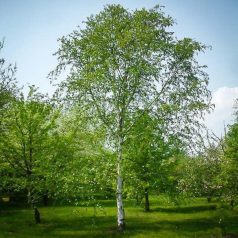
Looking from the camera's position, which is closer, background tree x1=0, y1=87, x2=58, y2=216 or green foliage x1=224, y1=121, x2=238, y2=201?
green foliage x1=224, y1=121, x2=238, y2=201

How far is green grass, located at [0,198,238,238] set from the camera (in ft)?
104

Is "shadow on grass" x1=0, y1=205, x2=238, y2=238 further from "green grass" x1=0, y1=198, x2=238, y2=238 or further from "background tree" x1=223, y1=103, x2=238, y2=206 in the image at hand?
"background tree" x1=223, y1=103, x2=238, y2=206

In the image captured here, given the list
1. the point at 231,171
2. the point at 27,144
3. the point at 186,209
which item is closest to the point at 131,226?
the point at 231,171

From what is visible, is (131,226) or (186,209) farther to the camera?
(186,209)

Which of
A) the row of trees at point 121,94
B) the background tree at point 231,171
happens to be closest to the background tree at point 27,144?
the row of trees at point 121,94

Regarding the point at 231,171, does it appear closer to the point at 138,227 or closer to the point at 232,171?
the point at 232,171

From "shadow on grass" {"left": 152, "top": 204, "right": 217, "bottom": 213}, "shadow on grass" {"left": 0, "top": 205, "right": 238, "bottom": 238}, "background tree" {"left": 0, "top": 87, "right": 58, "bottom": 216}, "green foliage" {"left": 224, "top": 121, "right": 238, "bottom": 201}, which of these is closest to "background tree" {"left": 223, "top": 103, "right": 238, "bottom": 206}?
"green foliage" {"left": 224, "top": 121, "right": 238, "bottom": 201}

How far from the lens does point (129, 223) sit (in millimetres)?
36781

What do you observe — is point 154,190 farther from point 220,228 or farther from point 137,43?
point 137,43

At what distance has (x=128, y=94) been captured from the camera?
104ft

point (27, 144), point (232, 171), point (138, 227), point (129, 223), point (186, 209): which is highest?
point (27, 144)

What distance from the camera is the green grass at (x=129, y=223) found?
3170 centimetres

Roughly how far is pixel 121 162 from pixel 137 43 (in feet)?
34.0

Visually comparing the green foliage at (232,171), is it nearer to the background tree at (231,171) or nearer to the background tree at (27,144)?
the background tree at (231,171)
